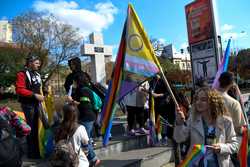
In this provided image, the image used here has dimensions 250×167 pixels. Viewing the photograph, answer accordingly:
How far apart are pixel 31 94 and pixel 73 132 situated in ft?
3.92

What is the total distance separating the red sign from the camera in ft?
18.1

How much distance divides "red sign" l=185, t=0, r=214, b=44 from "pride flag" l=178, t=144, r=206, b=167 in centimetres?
342

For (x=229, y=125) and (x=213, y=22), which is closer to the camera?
(x=229, y=125)

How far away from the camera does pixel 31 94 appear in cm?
421

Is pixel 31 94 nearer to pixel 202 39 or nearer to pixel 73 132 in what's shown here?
pixel 73 132

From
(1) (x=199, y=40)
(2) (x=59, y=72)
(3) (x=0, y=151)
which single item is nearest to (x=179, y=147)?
(1) (x=199, y=40)

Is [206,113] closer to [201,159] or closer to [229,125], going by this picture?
[229,125]

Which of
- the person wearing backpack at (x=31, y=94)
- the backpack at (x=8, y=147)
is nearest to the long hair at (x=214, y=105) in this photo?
the backpack at (x=8, y=147)

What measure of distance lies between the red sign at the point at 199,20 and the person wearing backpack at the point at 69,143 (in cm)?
340

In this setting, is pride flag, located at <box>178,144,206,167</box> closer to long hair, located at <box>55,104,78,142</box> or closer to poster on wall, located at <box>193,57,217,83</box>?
long hair, located at <box>55,104,78,142</box>

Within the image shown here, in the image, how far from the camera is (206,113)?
2.82 m

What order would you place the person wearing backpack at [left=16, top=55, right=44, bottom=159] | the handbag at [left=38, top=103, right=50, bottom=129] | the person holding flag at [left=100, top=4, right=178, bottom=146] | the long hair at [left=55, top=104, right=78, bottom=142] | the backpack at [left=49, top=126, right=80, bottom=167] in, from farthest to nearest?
the handbag at [left=38, top=103, right=50, bottom=129] → the person wearing backpack at [left=16, top=55, right=44, bottom=159] → the person holding flag at [left=100, top=4, right=178, bottom=146] → the long hair at [left=55, top=104, right=78, bottom=142] → the backpack at [left=49, top=126, right=80, bottom=167]

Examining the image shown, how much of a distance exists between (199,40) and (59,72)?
3528 centimetres

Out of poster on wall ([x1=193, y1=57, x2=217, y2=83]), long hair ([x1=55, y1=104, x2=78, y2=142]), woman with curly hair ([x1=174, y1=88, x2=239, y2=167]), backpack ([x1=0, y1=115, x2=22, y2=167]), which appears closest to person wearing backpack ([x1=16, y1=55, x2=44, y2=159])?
long hair ([x1=55, y1=104, x2=78, y2=142])
